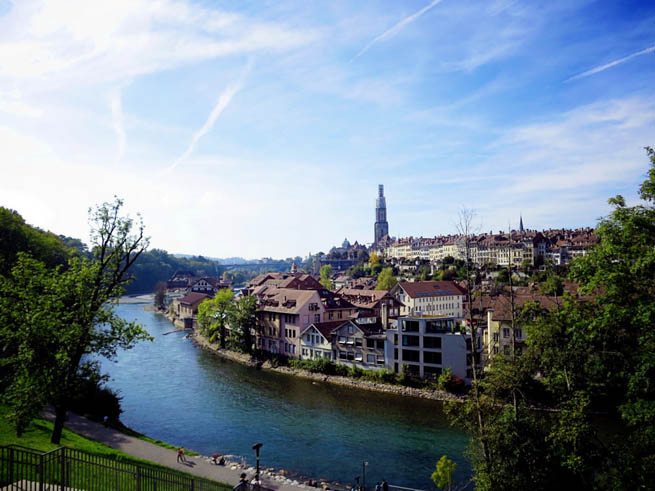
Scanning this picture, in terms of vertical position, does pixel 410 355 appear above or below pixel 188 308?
below

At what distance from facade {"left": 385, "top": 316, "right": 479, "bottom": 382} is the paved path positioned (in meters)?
14.5

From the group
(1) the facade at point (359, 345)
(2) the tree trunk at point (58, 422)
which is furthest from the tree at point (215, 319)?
(2) the tree trunk at point (58, 422)

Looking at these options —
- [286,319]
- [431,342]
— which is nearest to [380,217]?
[286,319]

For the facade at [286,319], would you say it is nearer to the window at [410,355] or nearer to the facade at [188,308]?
the window at [410,355]

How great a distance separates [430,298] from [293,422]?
31.4 m

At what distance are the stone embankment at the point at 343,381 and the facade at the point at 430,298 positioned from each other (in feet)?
63.2

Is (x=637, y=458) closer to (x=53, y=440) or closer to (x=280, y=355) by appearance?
(x=53, y=440)

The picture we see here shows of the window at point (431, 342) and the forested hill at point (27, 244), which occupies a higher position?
the forested hill at point (27, 244)

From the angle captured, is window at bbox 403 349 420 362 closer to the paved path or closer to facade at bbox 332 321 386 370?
facade at bbox 332 321 386 370

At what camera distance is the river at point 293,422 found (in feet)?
60.2

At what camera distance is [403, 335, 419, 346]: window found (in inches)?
1153

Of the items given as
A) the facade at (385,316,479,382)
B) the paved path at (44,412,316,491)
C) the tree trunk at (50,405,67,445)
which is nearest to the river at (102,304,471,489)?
the paved path at (44,412,316,491)

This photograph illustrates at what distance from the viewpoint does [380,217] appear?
165 m

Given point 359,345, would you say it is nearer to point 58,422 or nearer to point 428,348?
point 428,348
